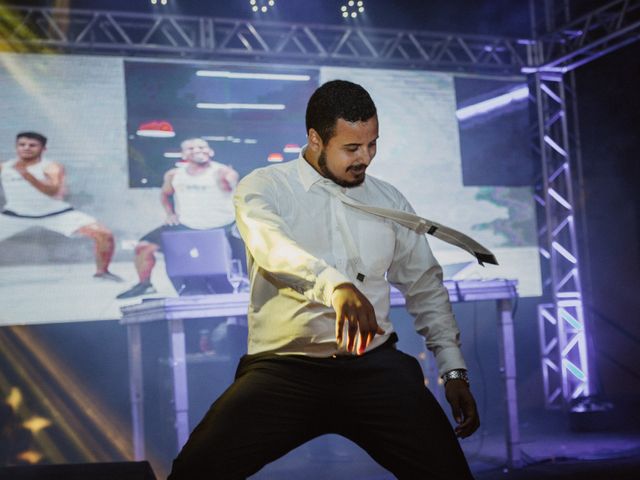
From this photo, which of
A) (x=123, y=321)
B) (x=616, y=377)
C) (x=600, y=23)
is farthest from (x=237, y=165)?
(x=616, y=377)

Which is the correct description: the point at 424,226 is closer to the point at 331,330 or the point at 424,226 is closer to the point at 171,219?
the point at 331,330

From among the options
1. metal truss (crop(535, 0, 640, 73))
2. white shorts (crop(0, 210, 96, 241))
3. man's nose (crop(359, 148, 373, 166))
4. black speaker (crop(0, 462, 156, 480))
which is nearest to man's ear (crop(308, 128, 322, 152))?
man's nose (crop(359, 148, 373, 166))

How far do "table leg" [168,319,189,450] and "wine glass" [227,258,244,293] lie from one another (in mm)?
811

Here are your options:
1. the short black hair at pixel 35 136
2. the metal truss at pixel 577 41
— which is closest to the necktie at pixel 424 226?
the short black hair at pixel 35 136

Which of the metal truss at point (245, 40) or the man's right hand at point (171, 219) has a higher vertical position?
the metal truss at point (245, 40)

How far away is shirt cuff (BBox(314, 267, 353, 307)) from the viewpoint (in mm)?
1709

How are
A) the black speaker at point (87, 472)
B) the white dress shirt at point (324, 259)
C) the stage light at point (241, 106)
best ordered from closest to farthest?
the white dress shirt at point (324, 259), the black speaker at point (87, 472), the stage light at point (241, 106)

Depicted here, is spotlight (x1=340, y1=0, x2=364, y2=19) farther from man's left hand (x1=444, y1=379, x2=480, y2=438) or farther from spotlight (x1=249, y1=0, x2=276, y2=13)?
man's left hand (x1=444, y1=379, x2=480, y2=438)

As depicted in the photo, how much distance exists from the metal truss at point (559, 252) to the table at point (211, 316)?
1738 millimetres

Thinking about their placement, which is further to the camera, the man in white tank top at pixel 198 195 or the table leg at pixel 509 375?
the man in white tank top at pixel 198 195

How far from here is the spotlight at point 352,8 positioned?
6980 millimetres

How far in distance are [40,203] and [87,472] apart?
4.07 meters

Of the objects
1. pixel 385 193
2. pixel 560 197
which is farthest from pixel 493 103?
pixel 385 193

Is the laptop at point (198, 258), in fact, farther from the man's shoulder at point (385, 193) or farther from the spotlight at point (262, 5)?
the man's shoulder at point (385, 193)
